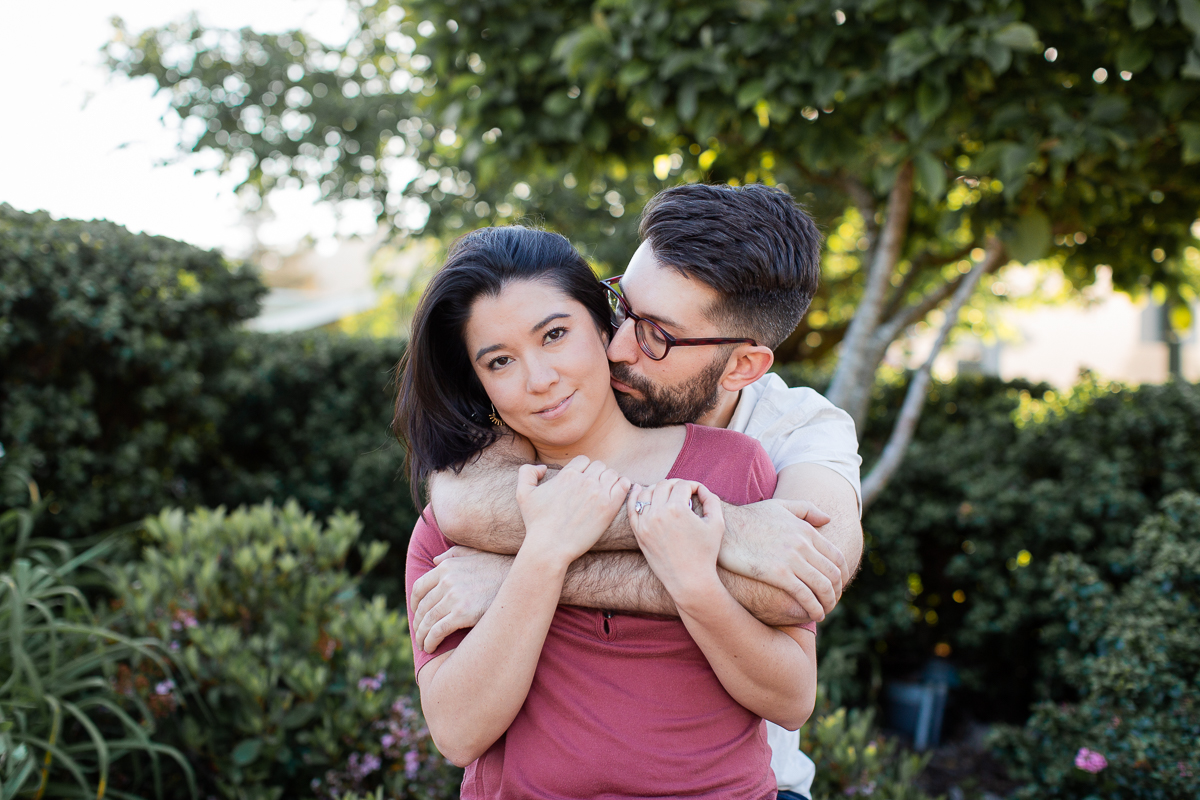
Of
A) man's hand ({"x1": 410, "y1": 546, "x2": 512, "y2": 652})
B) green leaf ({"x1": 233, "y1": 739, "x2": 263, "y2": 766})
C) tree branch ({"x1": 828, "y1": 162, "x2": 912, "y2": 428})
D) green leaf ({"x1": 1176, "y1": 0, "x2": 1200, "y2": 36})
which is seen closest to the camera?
man's hand ({"x1": 410, "y1": 546, "x2": 512, "y2": 652})

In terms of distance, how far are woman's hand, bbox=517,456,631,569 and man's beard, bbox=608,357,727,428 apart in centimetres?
28

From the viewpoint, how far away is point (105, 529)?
187 inches

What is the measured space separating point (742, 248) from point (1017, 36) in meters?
1.81

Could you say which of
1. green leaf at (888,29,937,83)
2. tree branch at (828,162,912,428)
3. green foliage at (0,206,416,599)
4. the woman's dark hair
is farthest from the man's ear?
green foliage at (0,206,416,599)

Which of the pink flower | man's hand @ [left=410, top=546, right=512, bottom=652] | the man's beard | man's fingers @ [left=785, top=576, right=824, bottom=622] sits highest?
the man's beard

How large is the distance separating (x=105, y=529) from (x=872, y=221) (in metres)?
4.72

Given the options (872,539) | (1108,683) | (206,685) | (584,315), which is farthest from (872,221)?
(206,685)

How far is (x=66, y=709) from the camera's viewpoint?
2941 millimetres

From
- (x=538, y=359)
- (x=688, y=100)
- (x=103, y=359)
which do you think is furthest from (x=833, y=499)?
(x=103, y=359)

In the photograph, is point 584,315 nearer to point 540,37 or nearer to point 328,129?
point 540,37

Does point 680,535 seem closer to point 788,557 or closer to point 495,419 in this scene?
point 788,557

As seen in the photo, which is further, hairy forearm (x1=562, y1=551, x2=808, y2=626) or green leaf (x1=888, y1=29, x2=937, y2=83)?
green leaf (x1=888, y1=29, x2=937, y2=83)

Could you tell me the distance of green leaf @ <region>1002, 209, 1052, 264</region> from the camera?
12.2 ft

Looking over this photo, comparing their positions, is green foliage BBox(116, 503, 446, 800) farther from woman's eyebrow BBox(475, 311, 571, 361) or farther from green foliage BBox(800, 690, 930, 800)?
woman's eyebrow BBox(475, 311, 571, 361)
